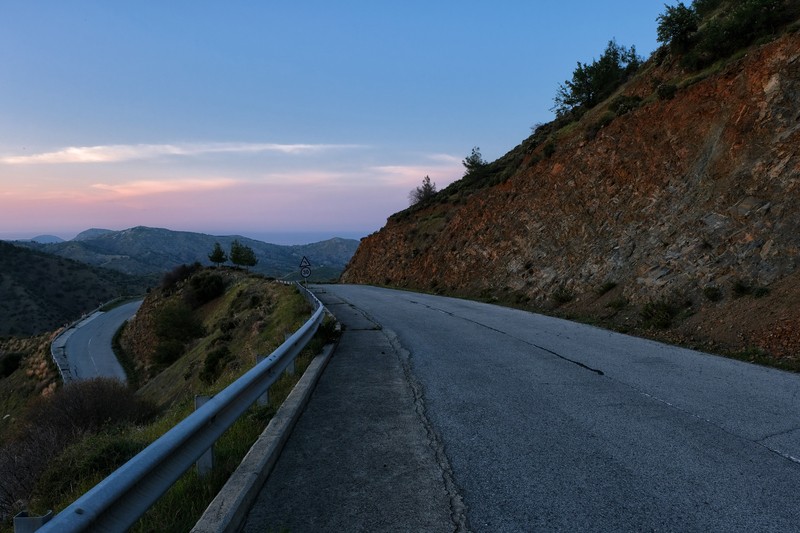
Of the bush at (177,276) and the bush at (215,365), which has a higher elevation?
the bush at (177,276)

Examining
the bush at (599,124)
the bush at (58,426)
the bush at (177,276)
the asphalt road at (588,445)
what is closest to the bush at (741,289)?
the asphalt road at (588,445)

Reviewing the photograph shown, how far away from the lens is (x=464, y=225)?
120ft

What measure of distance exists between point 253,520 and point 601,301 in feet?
50.3

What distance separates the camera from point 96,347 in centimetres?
5506

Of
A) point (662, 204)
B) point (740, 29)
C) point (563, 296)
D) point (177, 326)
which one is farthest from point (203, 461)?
point (177, 326)

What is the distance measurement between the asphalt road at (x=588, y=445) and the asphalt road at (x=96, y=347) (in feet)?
122

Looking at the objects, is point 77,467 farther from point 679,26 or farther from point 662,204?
point 679,26

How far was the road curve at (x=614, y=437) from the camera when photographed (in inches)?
143

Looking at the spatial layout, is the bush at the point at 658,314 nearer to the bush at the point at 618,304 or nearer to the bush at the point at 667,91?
the bush at the point at 618,304

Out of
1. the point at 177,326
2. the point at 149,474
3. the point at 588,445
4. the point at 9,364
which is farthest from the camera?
the point at 9,364

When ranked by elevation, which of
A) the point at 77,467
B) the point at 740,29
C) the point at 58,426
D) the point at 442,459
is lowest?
the point at 58,426

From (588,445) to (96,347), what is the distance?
6130 centimetres

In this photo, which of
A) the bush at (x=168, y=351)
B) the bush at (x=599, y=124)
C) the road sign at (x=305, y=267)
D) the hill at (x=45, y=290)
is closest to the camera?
the road sign at (x=305, y=267)

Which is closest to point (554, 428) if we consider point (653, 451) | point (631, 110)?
point (653, 451)
